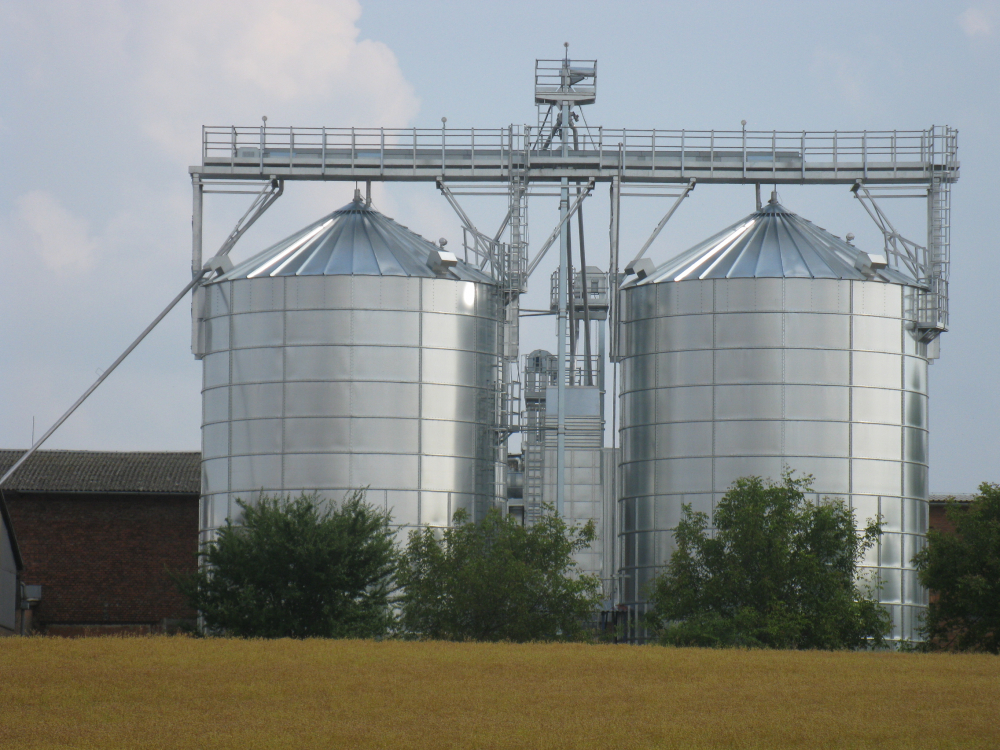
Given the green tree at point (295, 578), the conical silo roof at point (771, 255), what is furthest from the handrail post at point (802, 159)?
the green tree at point (295, 578)

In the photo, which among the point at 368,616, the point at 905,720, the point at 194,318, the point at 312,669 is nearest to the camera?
the point at 905,720

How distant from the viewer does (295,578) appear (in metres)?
37.2

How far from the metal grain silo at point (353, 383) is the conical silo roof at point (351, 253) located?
0.23 ft

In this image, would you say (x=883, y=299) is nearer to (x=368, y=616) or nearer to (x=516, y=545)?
(x=516, y=545)

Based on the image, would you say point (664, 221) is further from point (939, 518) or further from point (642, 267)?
point (939, 518)

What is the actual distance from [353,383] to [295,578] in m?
6.15

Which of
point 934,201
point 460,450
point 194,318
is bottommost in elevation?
point 460,450

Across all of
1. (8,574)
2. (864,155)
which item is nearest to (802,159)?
(864,155)

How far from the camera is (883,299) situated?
139 ft

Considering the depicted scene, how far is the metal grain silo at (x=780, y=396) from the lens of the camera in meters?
41.0

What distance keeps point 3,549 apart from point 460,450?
15.9m

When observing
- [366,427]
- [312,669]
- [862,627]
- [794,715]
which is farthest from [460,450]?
[794,715]

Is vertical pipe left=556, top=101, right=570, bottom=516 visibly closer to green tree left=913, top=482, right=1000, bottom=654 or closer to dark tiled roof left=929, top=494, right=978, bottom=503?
green tree left=913, top=482, right=1000, bottom=654

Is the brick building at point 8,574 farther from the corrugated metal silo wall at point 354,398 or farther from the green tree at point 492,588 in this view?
the green tree at point 492,588
